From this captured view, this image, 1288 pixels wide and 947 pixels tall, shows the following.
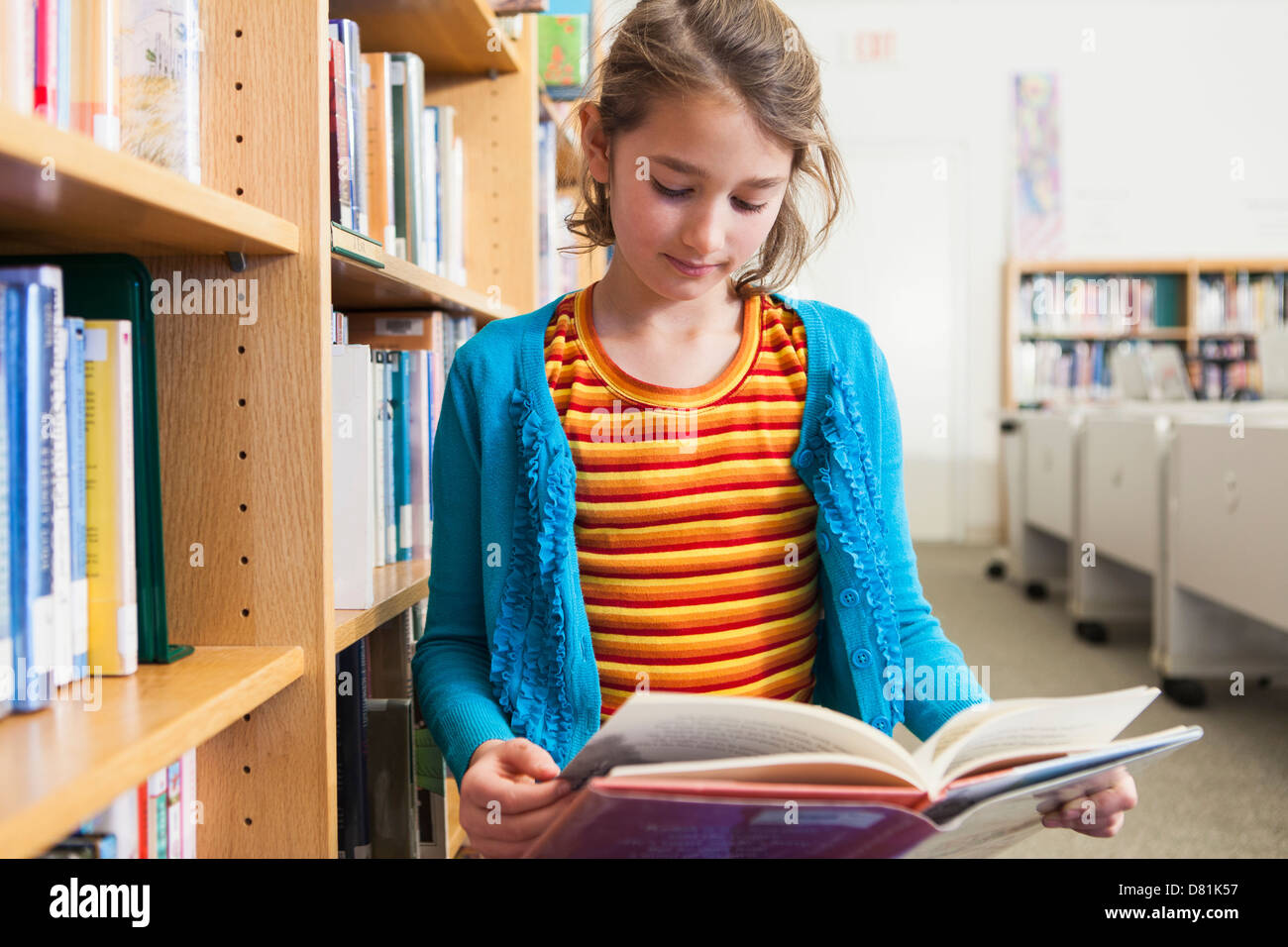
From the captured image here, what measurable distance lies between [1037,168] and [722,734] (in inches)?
226

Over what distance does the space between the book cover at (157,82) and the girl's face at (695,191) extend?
1.10 feet

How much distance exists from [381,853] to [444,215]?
872 mm

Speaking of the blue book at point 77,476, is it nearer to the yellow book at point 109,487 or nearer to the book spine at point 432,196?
the yellow book at point 109,487

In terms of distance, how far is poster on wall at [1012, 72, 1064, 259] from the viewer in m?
5.53

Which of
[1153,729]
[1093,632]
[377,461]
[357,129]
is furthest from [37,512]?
[1093,632]

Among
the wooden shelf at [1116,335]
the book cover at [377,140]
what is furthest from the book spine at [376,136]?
the wooden shelf at [1116,335]

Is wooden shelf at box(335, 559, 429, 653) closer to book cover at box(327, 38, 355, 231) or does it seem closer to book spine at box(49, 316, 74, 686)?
book spine at box(49, 316, 74, 686)

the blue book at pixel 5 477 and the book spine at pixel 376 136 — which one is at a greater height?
the book spine at pixel 376 136

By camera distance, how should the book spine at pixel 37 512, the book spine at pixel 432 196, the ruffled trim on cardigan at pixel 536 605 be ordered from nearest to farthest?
1. the book spine at pixel 37 512
2. the ruffled trim on cardigan at pixel 536 605
3. the book spine at pixel 432 196

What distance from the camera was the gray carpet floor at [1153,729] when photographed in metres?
1.79

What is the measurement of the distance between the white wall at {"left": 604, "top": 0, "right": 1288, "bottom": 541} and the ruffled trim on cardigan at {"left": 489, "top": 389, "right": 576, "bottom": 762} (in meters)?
4.93

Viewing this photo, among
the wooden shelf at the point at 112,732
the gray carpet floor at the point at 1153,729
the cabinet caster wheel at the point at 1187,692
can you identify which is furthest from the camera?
the cabinet caster wheel at the point at 1187,692

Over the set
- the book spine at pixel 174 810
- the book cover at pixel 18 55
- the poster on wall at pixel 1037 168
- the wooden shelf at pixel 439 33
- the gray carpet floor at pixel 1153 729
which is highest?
the poster on wall at pixel 1037 168
